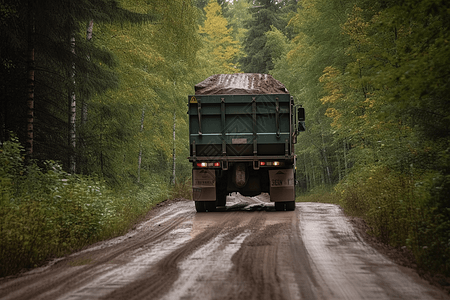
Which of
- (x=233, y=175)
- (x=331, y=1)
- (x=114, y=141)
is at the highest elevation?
(x=331, y=1)

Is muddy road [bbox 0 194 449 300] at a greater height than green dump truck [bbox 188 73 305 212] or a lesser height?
lesser

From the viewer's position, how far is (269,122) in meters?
12.1

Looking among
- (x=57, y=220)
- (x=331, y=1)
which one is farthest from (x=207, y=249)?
(x=331, y=1)

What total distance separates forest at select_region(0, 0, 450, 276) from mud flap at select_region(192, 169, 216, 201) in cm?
204

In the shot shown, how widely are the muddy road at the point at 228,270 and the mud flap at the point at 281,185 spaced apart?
344 cm

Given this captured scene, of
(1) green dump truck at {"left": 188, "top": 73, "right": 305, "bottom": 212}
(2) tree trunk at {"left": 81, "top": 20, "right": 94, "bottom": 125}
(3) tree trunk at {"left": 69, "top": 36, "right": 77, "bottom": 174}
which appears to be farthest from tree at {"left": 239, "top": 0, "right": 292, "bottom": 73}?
(3) tree trunk at {"left": 69, "top": 36, "right": 77, "bottom": 174}

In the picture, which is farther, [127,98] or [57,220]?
[127,98]

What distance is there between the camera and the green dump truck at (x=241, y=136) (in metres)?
12.1

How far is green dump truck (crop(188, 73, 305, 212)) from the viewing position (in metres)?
12.1

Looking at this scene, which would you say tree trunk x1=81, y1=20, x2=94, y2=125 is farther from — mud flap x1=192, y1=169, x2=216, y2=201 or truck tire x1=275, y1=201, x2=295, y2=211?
truck tire x1=275, y1=201, x2=295, y2=211

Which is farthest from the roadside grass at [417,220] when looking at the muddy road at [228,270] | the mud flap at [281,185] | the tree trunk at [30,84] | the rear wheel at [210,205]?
the tree trunk at [30,84]

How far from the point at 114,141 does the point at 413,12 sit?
9788 millimetres

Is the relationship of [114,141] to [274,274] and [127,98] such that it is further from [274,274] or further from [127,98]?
[274,274]

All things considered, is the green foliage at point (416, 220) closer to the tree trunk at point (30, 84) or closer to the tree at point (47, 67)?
the tree trunk at point (30, 84)
